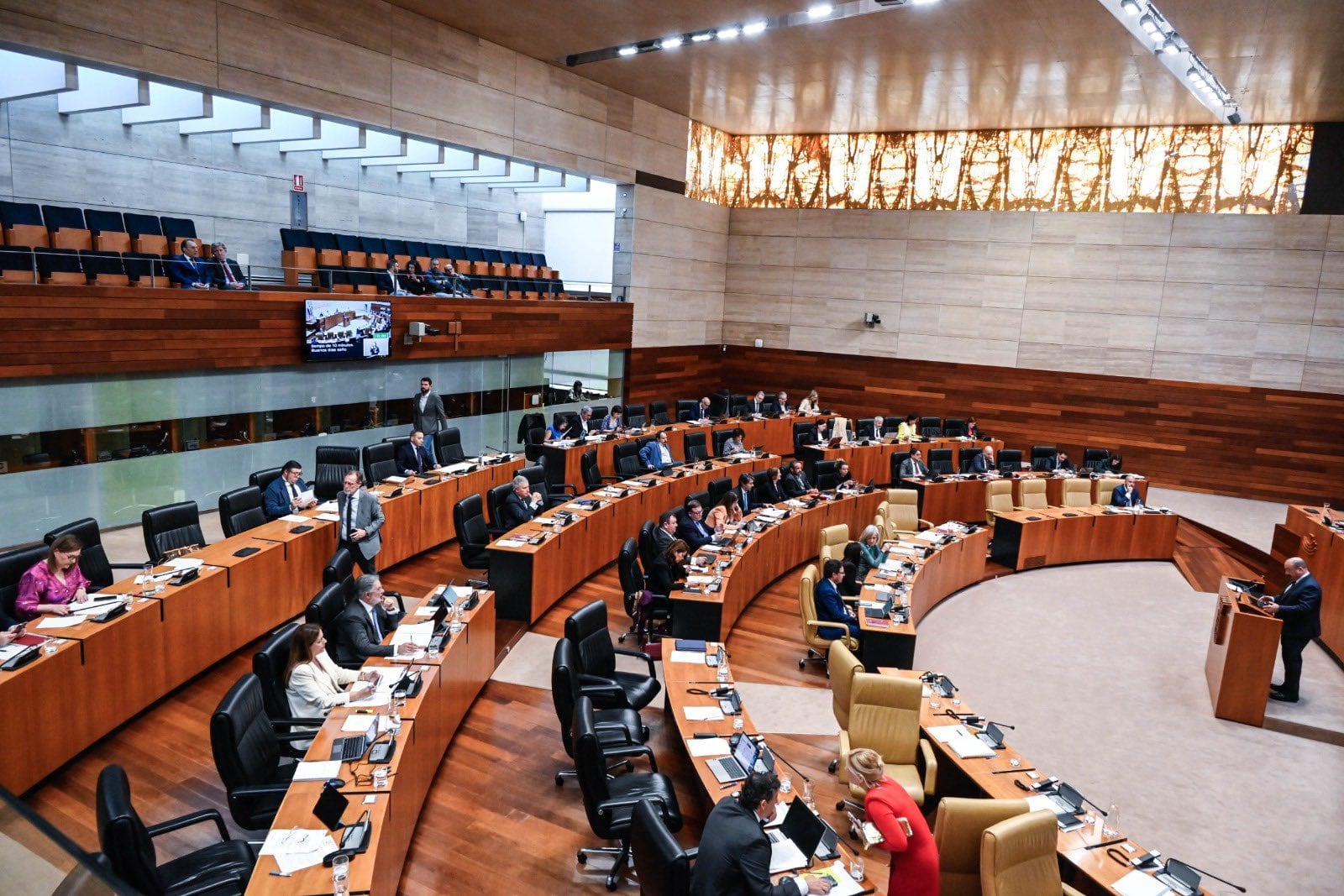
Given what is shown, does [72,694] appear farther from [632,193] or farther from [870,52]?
[632,193]

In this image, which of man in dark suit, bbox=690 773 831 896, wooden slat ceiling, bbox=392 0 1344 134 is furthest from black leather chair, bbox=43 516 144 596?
wooden slat ceiling, bbox=392 0 1344 134

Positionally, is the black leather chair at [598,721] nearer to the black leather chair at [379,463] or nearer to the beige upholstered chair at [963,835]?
the beige upholstered chair at [963,835]

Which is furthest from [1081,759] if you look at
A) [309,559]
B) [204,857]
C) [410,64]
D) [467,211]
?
[467,211]

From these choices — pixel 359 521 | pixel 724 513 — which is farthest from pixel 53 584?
pixel 724 513

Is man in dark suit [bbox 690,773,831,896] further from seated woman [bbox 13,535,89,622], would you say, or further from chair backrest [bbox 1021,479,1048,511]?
chair backrest [bbox 1021,479,1048,511]

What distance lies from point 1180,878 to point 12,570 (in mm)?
7161

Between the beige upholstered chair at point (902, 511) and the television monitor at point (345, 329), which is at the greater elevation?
the television monitor at point (345, 329)

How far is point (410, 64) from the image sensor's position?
12.1 meters

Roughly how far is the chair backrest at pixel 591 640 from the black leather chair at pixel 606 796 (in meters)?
1.13

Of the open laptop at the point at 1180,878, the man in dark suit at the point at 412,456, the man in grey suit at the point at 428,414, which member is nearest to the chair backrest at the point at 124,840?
the open laptop at the point at 1180,878

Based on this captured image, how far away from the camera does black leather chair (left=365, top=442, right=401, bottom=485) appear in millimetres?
9531

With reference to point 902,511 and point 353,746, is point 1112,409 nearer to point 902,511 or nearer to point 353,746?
point 902,511

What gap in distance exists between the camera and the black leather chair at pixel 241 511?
7.49m

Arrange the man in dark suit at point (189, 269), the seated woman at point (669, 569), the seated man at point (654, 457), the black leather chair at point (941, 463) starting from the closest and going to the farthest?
1. the seated woman at point (669, 569)
2. the man in dark suit at point (189, 269)
3. the seated man at point (654, 457)
4. the black leather chair at point (941, 463)
